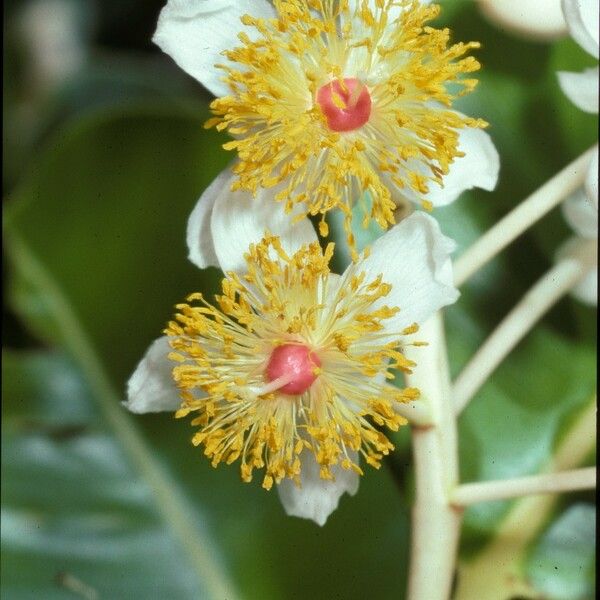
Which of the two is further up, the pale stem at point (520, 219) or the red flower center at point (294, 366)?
the pale stem at point (520, 219)

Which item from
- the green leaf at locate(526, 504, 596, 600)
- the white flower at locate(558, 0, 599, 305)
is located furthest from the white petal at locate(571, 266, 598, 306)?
the green leaf at locate(526, 504, 596, 600)

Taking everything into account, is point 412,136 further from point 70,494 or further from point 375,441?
point 70,494

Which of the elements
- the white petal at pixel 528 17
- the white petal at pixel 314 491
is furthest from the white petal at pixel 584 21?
the white petal at pixel 314 491

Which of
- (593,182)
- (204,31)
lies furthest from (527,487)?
(204,31)

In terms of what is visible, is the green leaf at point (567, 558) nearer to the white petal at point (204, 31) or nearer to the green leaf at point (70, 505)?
the green leaf at point (70, 505)

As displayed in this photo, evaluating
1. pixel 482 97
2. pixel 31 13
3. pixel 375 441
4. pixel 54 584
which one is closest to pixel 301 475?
pixel 375 441

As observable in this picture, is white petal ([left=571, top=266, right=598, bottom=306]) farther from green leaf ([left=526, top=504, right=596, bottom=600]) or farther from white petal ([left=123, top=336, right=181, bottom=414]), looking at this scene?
white petal ([left=123, top=336, right=181, bottom=414])

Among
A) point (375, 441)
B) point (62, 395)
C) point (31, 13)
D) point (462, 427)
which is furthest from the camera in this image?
point (31, 13)
